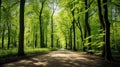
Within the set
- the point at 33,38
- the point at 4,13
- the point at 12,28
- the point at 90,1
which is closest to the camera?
the point at 4,13

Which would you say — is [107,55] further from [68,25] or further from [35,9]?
[68,25]

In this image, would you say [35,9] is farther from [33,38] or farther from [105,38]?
[105,38]

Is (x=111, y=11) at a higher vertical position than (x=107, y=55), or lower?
higher

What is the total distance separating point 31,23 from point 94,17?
1828 centimetres

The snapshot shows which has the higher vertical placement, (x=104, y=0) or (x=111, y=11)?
(x=111, y=11)

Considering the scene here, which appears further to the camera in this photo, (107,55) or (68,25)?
(68,25)

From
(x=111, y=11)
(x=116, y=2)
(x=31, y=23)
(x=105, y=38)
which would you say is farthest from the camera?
(x=31, y=23)

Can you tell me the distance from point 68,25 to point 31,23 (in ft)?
33.2

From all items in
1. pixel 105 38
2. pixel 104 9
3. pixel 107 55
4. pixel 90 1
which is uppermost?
pixel 90 1

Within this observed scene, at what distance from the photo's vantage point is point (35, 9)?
38594mm

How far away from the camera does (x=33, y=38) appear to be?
1976 inches

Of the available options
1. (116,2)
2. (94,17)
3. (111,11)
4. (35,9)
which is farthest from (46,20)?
(116,2)

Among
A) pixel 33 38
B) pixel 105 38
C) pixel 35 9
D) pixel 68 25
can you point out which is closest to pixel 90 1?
pixel 105 38

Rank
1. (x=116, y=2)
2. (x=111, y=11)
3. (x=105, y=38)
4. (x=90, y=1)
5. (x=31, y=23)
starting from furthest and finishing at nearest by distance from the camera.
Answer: (x=31, y=23)
(x=111, y=11)
(x=90, y=1)
(x=116, y=2)
(x=105, y=38)
